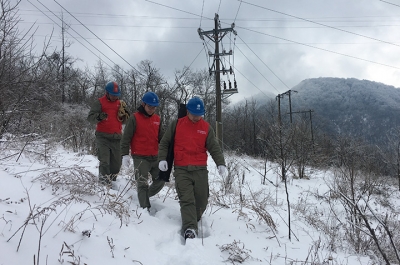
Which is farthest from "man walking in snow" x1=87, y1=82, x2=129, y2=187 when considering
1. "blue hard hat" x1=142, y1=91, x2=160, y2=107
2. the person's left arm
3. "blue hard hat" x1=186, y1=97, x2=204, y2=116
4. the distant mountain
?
the distant mountain

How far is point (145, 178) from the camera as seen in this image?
12.4 ft

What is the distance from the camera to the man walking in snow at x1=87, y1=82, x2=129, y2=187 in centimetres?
443

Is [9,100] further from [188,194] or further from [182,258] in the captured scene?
[182,258]

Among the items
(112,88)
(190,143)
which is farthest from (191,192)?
(112,88)

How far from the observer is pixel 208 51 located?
14867 mm

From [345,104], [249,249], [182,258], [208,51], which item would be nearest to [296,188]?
[208,51]

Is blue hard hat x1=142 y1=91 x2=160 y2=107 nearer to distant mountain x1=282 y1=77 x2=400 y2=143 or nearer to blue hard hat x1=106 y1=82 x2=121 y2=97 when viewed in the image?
blue hard hat x1=106 y1=82 x2=121 y2=97

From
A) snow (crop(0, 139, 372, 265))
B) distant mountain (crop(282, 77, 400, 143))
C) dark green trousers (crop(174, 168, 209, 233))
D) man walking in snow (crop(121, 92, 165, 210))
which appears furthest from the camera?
distant mountain (crop(282, 77, 400, 143))

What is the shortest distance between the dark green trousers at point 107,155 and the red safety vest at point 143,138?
28.8 inches

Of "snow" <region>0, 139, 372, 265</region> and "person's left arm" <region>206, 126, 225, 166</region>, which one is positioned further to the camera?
"person's left arm" <region>206, 126, 225, 166</region>

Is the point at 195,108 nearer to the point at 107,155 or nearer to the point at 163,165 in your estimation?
the point at 163,165

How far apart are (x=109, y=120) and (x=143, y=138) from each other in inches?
36.5

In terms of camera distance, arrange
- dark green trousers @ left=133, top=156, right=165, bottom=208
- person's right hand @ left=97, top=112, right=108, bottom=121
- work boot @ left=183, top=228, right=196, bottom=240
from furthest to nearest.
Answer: person's right hand @ left=97, top=112, right=108, bottom=121 → dark green trousers @ left=133, top=156, right=165, bottom=208 → work boot @ left=183, top=228, right=196, bottom=240

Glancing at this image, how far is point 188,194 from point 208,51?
1277 cm
